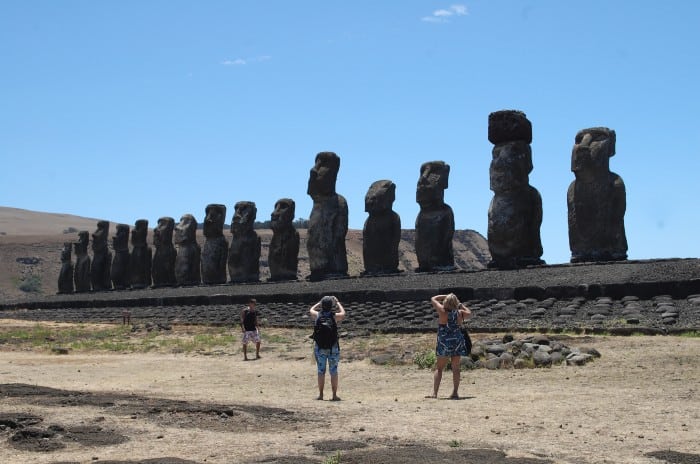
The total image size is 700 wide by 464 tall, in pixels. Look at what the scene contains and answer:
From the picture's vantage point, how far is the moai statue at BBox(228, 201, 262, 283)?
109ft

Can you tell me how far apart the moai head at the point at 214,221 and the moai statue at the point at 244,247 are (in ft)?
6.85

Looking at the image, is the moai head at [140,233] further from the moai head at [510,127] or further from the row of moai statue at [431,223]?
the moai head at [510,127]

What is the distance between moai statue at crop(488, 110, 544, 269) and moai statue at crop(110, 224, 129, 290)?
2428 centimetres

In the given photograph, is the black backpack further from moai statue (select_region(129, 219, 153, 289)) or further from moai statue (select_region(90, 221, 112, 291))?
moai statue (select_region(90, 221, 112, 291))

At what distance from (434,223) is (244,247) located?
1029cm

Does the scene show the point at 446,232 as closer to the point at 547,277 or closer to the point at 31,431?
the point at 547,277

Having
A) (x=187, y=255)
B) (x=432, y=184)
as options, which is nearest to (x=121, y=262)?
(x=187, y=255)

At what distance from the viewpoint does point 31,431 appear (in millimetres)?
8492

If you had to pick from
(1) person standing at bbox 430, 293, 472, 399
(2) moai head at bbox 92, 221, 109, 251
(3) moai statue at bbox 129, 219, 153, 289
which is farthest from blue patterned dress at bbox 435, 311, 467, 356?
(2) moai head at bbox 92, 221, 109, 251

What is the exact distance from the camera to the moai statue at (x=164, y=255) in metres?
39.5

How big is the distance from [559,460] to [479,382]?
481 centimetres

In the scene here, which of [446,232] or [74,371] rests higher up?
[446,232]

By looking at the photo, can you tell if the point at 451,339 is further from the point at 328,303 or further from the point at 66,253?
the point at 66,253

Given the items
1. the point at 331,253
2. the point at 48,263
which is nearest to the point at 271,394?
the point at 331,253
